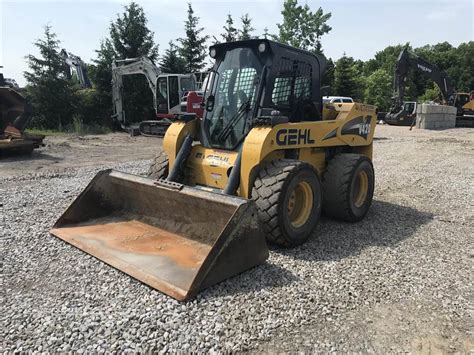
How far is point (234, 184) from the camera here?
4418mm

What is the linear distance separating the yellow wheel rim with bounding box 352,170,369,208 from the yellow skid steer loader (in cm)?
2

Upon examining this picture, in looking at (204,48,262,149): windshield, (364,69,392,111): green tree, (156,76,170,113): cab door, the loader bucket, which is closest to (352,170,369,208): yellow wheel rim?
(204,48,262,149): windshield

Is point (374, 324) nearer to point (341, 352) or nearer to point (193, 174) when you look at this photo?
point (341, 352)

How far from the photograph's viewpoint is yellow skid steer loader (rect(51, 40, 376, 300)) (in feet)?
12.0

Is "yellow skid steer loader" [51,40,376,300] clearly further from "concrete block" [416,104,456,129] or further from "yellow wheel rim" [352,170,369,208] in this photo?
"concrete block" [416,104,456,129]

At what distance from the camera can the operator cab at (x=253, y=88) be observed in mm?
4914

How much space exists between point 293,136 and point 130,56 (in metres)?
20.5

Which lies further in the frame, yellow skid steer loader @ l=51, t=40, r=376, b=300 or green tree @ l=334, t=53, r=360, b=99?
green tree @ l=334, t=53, r=360, b=99

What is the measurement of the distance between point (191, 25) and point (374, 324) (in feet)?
86.1

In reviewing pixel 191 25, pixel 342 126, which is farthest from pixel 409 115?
pixel 342 126

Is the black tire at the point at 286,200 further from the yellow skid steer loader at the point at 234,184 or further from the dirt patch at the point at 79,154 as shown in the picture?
the dirt patch at the point at 79,154

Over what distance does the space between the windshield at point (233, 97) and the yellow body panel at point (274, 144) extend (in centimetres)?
26

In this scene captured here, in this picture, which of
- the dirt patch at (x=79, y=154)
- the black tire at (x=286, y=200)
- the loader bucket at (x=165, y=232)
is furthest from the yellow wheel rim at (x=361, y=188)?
the dirt patch at (x=79, y=154)

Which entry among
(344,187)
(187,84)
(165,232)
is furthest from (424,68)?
(165,232)
